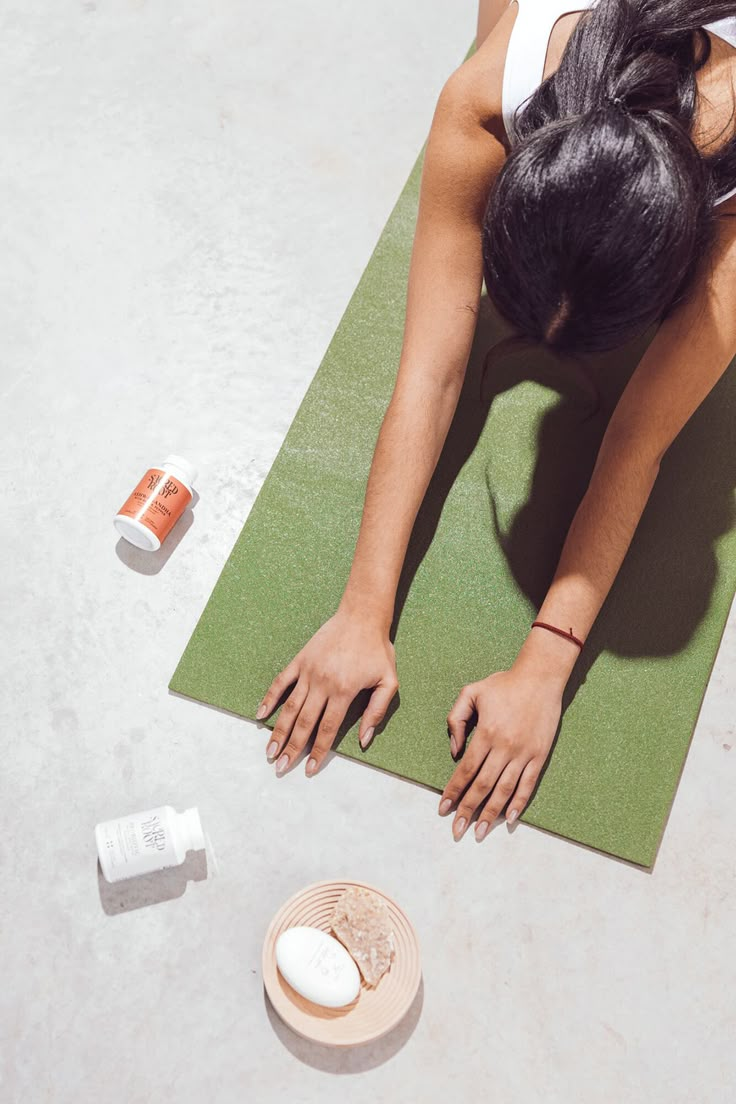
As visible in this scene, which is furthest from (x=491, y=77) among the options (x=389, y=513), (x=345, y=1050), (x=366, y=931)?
(x=345, y=1050)

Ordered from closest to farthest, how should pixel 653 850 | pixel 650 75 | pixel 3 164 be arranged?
pixel 650 75, pixel 653 850, pixel 3 164

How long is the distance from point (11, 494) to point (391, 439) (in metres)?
0.59

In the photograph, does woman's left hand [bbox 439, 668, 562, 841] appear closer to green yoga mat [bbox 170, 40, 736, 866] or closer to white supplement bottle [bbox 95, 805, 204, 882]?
green yoga mat [bbox 170, 40, 736, 866]

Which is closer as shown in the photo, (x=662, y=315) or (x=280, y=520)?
(x=662, y=315)

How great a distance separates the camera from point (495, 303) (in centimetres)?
97

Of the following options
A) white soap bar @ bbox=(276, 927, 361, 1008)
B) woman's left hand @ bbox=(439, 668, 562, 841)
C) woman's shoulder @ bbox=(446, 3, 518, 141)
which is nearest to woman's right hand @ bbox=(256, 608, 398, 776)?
woman's left hand @ bbox=(439, 668, 562, 841)

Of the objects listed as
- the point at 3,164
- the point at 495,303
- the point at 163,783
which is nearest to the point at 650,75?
the point at 495,303

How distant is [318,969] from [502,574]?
1.85 ft

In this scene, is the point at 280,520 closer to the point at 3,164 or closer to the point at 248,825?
the point at 248,825

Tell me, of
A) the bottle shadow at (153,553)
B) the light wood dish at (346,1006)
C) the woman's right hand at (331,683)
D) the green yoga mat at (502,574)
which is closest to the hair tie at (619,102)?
the green yoga mat at (502,574)

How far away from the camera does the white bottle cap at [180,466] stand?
1.36 metres

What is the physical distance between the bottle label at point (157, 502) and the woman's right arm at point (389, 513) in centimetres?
27

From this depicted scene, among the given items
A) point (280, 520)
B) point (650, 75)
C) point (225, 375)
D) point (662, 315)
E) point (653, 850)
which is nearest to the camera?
point (650, 75)

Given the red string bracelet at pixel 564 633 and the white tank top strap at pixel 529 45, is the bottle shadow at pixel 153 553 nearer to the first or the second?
the red string bracelet at pixel 564 633
